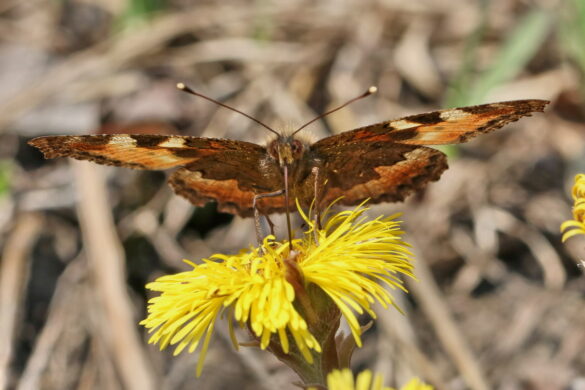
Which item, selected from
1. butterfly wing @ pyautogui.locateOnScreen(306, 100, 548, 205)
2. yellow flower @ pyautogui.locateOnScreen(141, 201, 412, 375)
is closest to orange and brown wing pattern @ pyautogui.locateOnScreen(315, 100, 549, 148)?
butterfly wing @ pyautogui.locateOnScreen(306, 100, 548, 205)

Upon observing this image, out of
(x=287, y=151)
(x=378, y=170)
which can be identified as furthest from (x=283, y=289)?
(x=378, y=170)

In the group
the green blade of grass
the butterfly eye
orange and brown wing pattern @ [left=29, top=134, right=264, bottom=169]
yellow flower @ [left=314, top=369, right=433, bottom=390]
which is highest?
the green blade of grass

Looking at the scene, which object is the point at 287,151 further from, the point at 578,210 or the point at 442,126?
the point at 578,210

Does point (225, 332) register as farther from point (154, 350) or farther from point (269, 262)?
point (269, 262)

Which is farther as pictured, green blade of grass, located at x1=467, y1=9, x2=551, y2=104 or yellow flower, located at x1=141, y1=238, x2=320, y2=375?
green blade of grass, located at x1=467, y1=9, x2=551, y2=104

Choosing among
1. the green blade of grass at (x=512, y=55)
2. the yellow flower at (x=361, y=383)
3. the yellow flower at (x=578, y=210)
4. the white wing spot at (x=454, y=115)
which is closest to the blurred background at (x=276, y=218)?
the green blade of grass at (x=512, y=55)

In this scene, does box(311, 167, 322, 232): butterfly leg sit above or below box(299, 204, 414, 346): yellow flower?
above

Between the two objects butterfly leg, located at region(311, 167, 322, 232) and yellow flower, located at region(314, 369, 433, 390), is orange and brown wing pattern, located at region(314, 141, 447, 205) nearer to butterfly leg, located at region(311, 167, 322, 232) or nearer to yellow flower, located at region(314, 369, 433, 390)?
butterfly leg, located at region(311, 167, 322, 232)

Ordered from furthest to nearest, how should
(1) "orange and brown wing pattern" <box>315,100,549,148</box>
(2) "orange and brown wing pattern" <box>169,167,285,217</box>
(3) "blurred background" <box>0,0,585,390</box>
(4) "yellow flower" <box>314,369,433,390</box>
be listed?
1. (3) "blurred background" <box>0,0,585,390</box>
2. (2) "orange and brown wing pattern" <box>169,167,285,217</box>
3. (1) "orange and brown wing pattern" <box>315,100,549,148</box>
4. (4) "yellow flower" <box>314,369,433,390</box>

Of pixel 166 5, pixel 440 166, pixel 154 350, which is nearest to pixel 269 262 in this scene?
pixel 440 166
